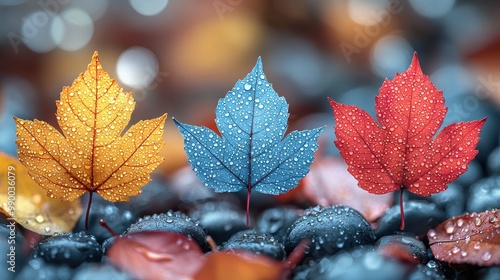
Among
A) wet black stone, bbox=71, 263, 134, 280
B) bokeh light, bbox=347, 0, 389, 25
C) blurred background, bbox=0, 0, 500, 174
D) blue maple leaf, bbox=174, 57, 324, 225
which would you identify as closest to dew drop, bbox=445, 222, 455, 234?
blue maple leaf, bbox=174, 57, 324, 225

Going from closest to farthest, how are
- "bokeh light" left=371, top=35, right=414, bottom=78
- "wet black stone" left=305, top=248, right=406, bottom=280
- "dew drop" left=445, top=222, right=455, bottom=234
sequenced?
"wet black stone" left=305, top=248, right=406, bottom=280
"dew drop" left=445, top=222, right=455, bottom=234
"bokeh light" left=371, top=35, right=414, bottom=78

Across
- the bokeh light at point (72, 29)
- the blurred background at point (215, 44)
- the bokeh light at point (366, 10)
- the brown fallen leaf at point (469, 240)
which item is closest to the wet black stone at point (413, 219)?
the brown fallen leaf at point (469, 240)

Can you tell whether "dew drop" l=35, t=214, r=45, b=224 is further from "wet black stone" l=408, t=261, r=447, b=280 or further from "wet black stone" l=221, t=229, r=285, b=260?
"wet black stone" l=408, t=261, r=447, b=280

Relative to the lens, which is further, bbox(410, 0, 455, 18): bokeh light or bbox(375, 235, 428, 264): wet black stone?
bbox(410, 0, 455, 18): bokeh light

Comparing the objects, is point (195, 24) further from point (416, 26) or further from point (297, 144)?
point (297, 144)

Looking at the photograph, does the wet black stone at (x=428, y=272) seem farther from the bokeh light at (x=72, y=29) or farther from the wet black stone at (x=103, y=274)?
the bokeh light at (x=72, y=29)

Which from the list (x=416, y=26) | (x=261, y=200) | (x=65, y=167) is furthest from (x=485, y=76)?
(x=65, y=167)

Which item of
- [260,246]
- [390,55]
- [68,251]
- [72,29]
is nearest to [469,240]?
[260,246]

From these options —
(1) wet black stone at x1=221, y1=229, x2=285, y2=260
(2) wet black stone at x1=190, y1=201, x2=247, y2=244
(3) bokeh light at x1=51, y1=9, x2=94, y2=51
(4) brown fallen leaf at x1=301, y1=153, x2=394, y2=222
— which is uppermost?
(3) bokeh light at x1=51, y1=9, x2=94, y2=51
